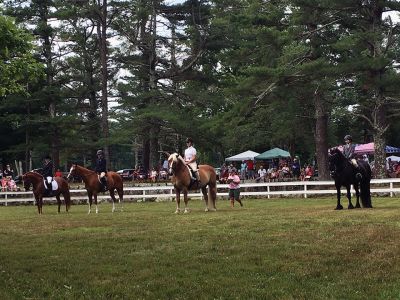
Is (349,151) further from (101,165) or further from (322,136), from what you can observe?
(322,136)

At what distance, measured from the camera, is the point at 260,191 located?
30.4m

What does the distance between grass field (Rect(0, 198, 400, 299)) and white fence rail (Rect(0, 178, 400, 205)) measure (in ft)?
45.7

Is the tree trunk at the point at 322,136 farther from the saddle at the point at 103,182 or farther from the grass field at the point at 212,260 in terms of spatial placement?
the grass field at the point at 212,260

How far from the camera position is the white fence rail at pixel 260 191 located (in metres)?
27.8

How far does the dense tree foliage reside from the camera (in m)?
30.1

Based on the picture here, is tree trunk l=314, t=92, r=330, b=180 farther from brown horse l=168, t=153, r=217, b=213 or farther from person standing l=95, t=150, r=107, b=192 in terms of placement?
person standing l=95, t=150, r=107, b=192

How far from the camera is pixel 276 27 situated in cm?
3456

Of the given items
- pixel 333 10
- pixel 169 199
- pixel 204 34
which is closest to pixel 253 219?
pixel 169 199

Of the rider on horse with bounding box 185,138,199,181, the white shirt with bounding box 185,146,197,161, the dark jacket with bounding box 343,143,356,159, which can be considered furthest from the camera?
the white shirt with bounding box 185,146,197,161

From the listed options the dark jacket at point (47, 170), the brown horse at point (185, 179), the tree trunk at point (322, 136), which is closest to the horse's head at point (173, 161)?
the brown horse at point (185, 179)

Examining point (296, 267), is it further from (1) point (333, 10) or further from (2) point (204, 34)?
(2) point (204, 34)

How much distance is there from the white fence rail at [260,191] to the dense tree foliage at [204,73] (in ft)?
12.2

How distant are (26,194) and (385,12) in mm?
23457

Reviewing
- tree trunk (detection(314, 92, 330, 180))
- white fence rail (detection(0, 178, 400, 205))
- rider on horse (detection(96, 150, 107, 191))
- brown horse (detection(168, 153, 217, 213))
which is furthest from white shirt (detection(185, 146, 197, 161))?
tree trunk (detection(314, 92, 330, 180))
